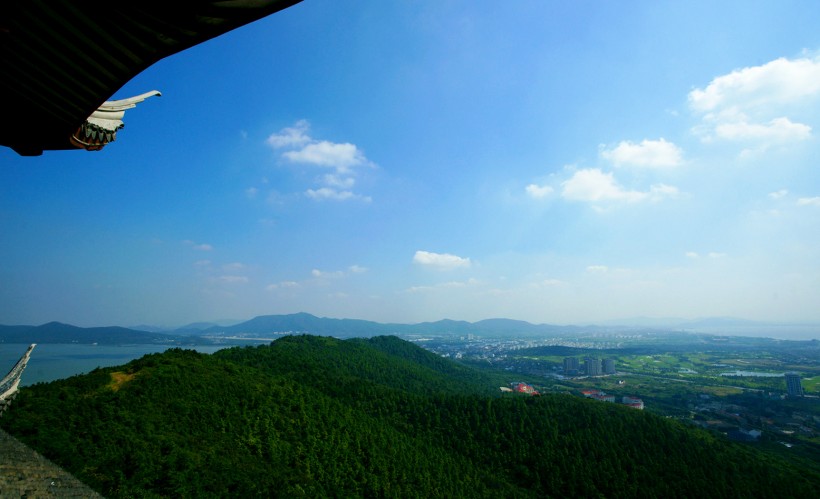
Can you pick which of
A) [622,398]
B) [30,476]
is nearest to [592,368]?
[622,398]

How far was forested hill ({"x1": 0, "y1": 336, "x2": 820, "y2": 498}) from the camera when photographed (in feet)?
55.1

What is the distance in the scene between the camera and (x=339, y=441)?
27656 mm

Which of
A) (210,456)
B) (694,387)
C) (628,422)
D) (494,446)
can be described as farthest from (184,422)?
(694,387)

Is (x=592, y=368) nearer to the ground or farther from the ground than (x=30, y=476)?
nearer to the ground

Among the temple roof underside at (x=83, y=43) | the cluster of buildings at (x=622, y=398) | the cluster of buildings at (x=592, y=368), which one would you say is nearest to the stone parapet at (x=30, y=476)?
the temple roof underside at (x=83, y=43)

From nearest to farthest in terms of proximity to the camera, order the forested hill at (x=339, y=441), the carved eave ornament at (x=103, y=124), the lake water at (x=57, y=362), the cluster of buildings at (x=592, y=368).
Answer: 1. the carved eave ornament at (x=103, y=124)
2. the forested hill at (x=339, y=441)
3. the lake water at (x=57, y=362)
4. the cluster of buildings at (x=592, y=368)

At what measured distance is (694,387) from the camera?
310 feet

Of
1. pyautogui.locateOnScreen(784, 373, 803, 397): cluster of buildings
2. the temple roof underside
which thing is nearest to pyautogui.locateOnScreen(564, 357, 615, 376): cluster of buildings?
pyautogui.locateOnScreen(784, 373, 803, 397): cluster of buildings

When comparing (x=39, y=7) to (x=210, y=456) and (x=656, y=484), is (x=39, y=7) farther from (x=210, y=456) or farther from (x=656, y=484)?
(x=656, y=484)

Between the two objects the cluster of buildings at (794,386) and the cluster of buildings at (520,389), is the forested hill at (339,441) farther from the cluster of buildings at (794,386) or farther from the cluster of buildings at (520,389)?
the cluster of buildings at (794,386)

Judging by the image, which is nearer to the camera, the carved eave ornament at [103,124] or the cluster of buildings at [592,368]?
the carved eave ornament at [103,124]

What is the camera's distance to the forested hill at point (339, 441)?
16.8 m

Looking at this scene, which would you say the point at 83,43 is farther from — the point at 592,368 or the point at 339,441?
the point at 592,368

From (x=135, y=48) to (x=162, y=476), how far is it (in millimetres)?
18942
